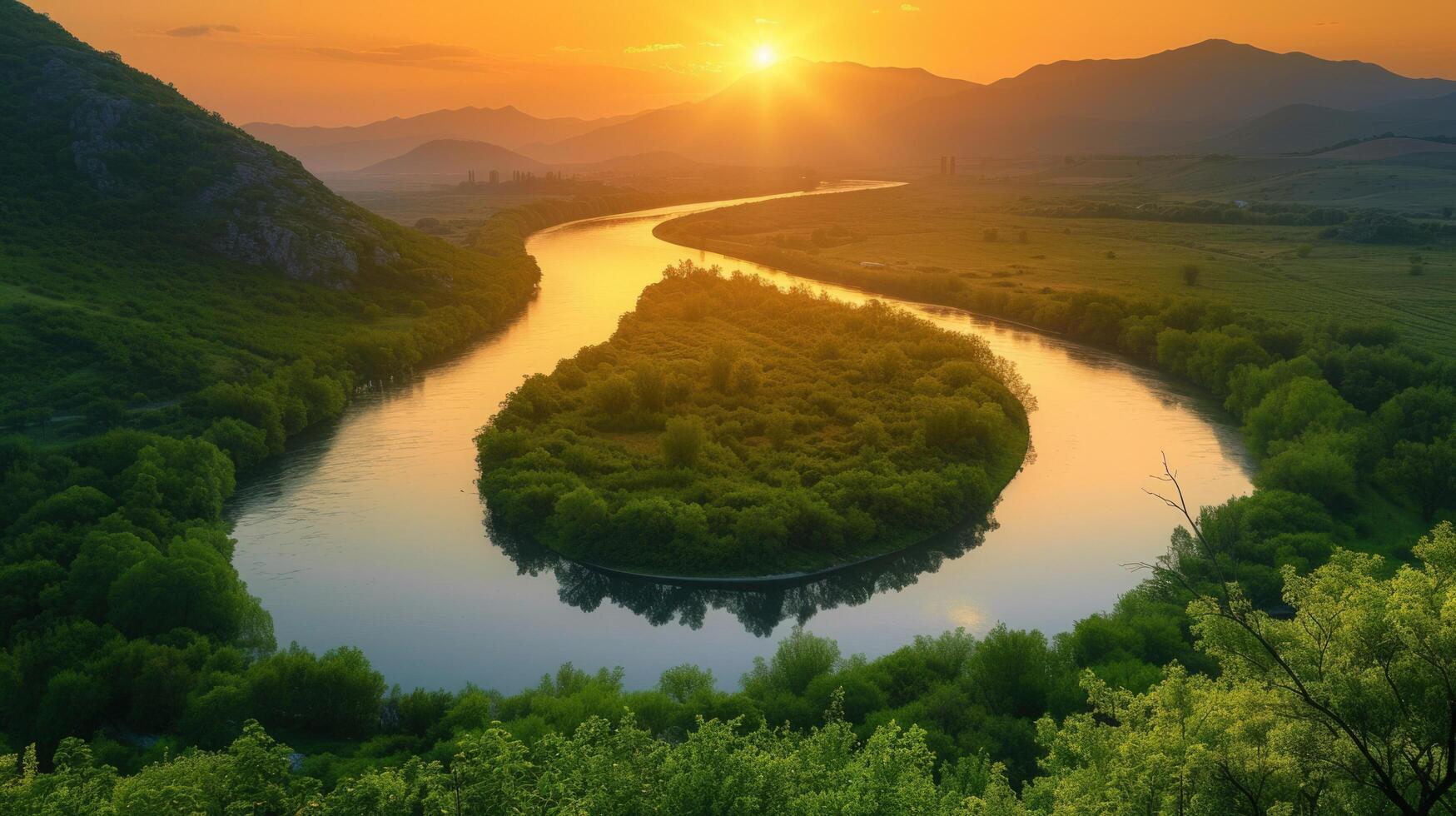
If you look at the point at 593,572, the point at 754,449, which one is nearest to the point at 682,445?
the point at 754,449

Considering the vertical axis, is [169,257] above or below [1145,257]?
above

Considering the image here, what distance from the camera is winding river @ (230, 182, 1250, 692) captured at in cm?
4022

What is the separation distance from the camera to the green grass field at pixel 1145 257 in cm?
9206

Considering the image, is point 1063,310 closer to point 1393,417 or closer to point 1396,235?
point 1393,417

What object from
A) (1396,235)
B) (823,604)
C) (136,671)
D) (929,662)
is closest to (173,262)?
(136,671)

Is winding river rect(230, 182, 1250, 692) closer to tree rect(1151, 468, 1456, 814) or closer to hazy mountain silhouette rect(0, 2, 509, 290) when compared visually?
tree rect(1151, 468, 1456, 814)

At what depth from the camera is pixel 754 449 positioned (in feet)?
179

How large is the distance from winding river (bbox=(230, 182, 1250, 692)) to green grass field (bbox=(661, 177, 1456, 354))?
3391 centimetres

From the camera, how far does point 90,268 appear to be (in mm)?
79250

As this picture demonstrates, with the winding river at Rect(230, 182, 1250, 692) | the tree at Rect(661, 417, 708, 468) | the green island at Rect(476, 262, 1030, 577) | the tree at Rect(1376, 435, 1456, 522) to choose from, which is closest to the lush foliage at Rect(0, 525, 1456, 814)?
the winding river at Rect(230, 182, 1250, 692)

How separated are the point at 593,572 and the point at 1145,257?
105257 mm

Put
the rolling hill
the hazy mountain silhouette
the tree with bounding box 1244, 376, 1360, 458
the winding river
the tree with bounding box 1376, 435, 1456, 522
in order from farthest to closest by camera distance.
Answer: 1. the hazy mountain silhouette
2. the rolling hill
3. the tree with bounding box 1244, 376, 1360, 458
4. the tree with bounding box 1376, 435, 1456, 522
5. the winding river

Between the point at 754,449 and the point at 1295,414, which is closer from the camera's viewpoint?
the point at 754,449

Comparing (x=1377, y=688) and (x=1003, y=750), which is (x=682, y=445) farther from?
(x=1377, y=688)
